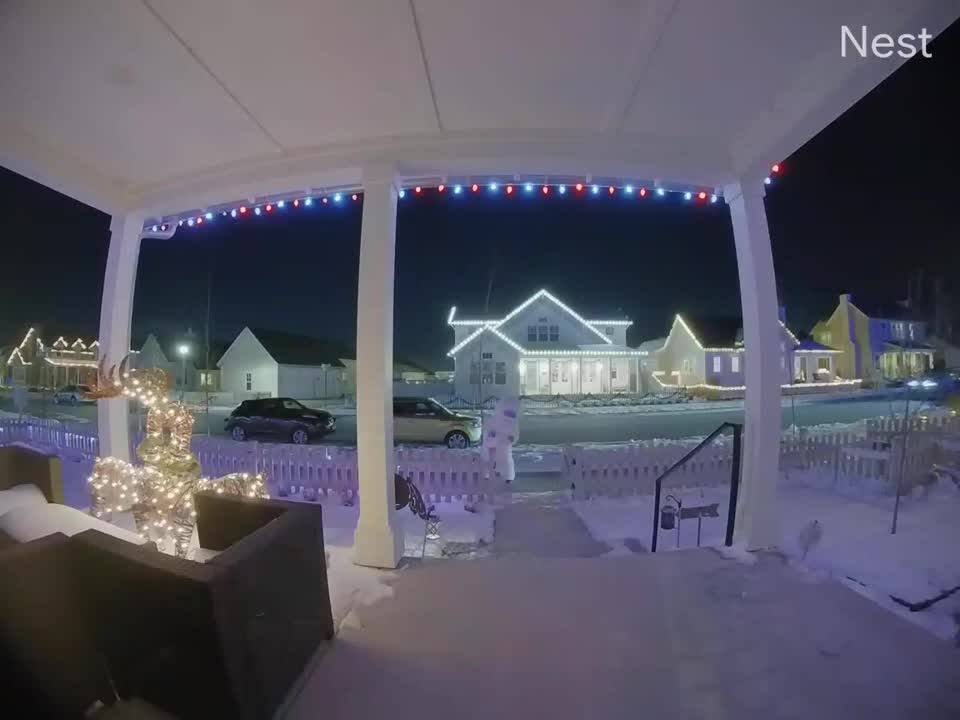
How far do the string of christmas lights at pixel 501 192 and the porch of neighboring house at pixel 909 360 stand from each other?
623 cm

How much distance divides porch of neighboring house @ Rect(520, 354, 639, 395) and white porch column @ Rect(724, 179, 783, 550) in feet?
44.3

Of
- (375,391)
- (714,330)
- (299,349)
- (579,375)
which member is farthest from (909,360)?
(299,349)

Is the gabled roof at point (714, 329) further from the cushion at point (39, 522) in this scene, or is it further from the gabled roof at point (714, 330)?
the cushion at point (39, 522)

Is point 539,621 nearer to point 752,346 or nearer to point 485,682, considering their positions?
point 485,682

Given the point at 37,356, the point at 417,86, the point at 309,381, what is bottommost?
the point at 309,381

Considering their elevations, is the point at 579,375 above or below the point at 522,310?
below

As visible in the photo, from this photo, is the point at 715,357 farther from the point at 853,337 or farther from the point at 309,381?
the point at 309,381

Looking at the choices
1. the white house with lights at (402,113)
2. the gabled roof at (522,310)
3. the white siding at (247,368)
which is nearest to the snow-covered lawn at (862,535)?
the white house with lights at (402,113)

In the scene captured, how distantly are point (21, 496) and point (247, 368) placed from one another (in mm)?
18474

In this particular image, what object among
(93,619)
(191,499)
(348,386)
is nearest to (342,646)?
(93,619)

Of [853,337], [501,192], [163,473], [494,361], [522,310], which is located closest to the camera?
[163,473]

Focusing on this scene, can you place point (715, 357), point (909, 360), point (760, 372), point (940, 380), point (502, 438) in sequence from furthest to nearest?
point (715, 357) → point (909, 360) → point (940, 380) → point (502, 438) → point (760, 372)

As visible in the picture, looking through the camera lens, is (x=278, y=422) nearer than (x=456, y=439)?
No

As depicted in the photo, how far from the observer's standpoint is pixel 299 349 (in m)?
21.4
